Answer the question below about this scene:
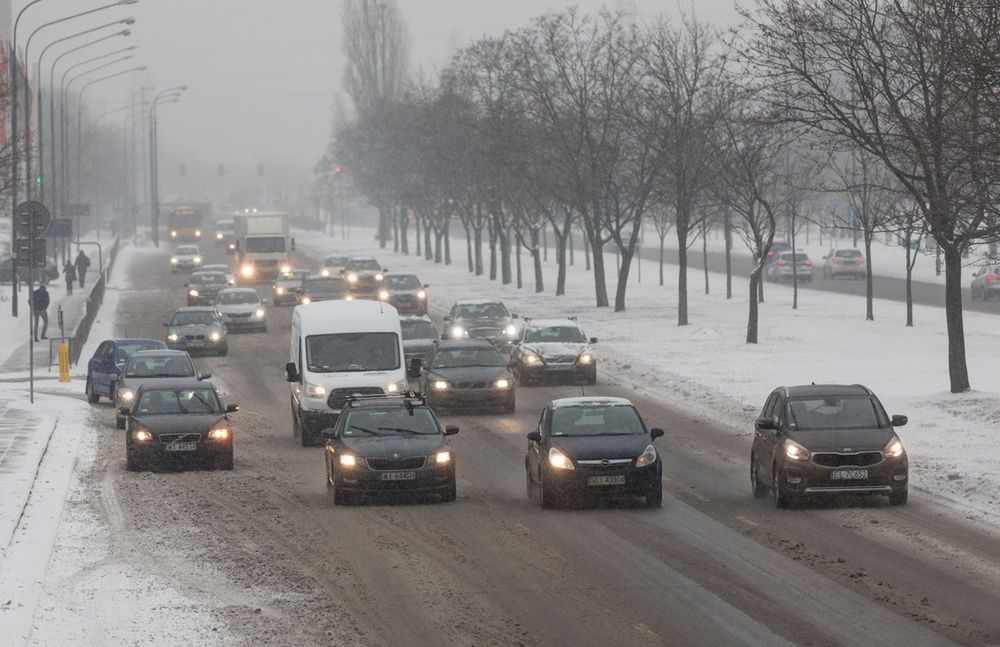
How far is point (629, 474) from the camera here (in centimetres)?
2084

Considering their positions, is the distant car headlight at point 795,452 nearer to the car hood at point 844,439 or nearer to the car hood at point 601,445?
the car hood at point 844,439

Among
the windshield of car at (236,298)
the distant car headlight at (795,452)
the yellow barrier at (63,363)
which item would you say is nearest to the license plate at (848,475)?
the distant car headlight at (795,452)

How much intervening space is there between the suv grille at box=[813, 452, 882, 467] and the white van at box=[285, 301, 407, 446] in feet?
32.8

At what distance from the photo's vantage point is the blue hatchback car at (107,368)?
123ft

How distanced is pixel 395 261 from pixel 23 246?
238 ft

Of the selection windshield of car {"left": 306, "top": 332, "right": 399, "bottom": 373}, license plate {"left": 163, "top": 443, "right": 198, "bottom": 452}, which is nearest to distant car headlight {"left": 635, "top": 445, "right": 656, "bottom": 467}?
license plate {"left": 163, "top": 443, "right": 198, "bottom": 452}

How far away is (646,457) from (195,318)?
2994 centimetres

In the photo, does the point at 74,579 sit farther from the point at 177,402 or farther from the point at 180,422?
the point at 177,402

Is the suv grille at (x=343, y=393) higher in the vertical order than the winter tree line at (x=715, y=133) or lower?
lower

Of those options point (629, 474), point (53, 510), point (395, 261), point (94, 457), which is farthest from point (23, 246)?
point (395, 261)

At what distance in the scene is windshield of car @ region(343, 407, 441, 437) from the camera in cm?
2234

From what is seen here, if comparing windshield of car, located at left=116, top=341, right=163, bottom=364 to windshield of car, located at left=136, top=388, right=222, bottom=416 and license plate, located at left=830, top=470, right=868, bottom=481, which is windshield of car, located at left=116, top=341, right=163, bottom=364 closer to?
windshield of car, located at left=136, top=388, right=222, bottom=416

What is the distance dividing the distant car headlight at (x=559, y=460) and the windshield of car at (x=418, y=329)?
20.9 m

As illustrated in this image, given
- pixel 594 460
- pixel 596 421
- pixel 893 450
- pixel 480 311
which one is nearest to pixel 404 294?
pixel 480 311
